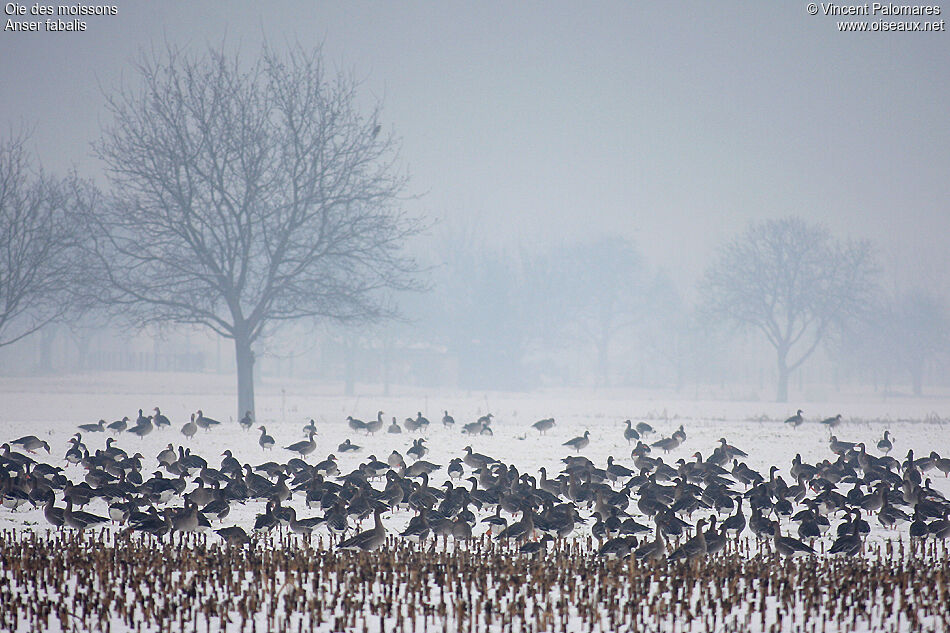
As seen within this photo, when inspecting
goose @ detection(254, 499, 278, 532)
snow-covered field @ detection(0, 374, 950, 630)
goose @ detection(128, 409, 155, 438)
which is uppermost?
goose @ detection(128, 409, 155, 438)

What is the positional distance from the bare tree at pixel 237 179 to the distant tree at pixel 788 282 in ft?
116

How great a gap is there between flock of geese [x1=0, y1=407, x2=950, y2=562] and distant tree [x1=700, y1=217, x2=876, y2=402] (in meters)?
40.6

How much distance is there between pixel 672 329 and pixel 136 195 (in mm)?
60049

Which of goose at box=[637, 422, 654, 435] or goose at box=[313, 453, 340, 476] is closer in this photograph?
goose at box=[313, 453, 340, 476]

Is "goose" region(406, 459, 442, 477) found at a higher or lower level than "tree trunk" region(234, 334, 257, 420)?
lower

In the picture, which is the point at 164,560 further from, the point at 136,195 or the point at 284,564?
the point at 136,195

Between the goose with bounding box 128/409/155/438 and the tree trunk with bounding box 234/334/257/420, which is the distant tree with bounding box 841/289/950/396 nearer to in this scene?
the tree trunk with bounding box 234/334/257/420

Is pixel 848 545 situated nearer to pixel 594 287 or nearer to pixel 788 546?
pixel 788 546

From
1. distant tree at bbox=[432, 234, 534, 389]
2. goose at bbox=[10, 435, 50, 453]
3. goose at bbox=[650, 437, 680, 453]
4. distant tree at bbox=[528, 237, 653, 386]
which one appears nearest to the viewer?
goose at bbox=[10, 435, 50, 453]

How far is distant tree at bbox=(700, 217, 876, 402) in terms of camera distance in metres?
57.6

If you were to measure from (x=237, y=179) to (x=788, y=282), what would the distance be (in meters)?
41.5

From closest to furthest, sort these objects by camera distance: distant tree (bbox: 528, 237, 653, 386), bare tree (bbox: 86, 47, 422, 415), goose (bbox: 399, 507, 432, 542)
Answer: goose (bbox: 399, 507, 432, 542), bare tree (bbox: 86, 47, 422, 415), distant tree (bbox: 528, 237, 653, 386)

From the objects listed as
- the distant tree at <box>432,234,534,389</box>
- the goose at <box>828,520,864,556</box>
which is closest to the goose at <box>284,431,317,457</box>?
the goose at <box>828,520,864,556</box>

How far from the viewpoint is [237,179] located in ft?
97.4
